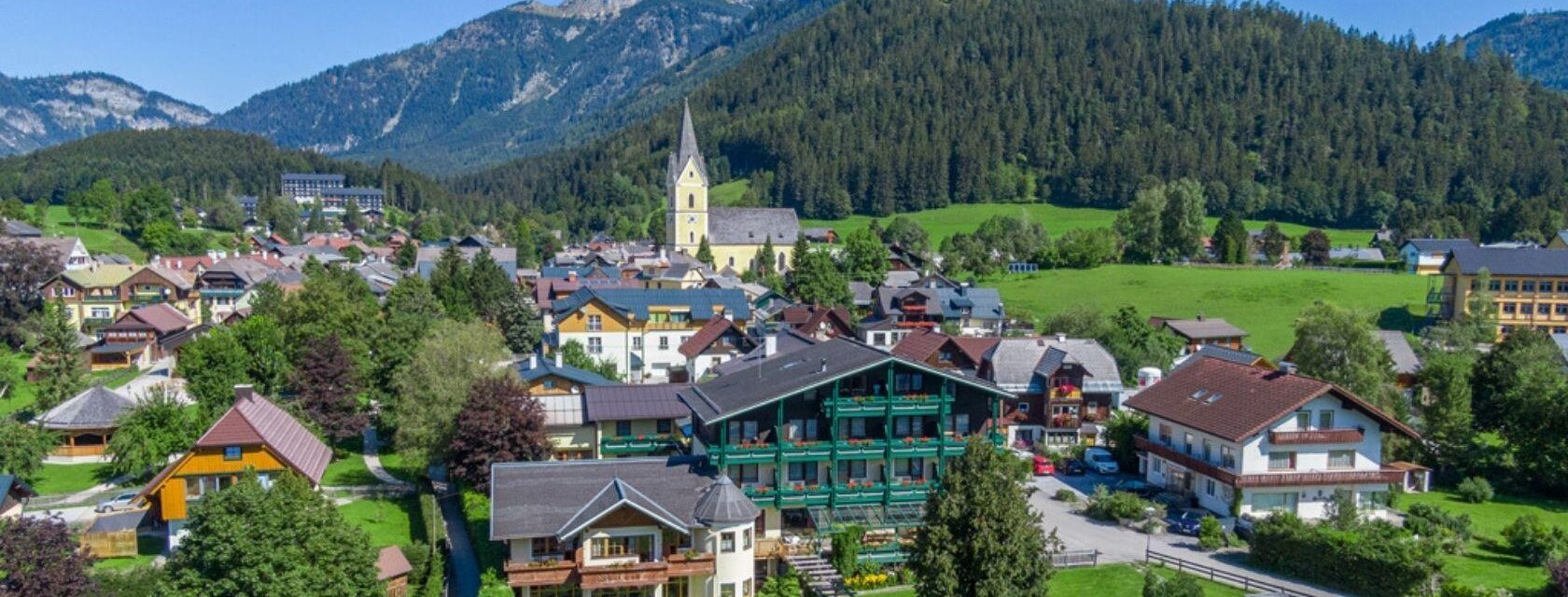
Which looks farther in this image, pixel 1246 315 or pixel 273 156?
pixel 273 156

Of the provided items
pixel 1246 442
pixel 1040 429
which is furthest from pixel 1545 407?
pixel 1040 429

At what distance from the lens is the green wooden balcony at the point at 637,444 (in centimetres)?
4431

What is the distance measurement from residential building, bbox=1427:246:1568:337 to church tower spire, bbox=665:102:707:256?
75402 mm

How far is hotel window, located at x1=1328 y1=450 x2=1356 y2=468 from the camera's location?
4112 centimetres

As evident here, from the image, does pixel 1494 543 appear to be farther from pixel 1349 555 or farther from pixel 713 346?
pixel 713 346

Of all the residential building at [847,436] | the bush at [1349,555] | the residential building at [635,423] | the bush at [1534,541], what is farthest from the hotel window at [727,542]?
the bush at [1534,541]

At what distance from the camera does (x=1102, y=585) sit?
1276 inches

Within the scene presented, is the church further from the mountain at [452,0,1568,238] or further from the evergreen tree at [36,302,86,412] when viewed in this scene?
the evergreen tree at [36,302,86,412]

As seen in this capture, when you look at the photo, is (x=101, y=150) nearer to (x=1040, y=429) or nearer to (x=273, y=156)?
(x=273, y=156)

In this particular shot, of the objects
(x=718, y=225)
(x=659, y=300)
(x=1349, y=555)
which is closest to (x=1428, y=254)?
(x=718, y=225)

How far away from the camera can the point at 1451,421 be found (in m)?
47.4

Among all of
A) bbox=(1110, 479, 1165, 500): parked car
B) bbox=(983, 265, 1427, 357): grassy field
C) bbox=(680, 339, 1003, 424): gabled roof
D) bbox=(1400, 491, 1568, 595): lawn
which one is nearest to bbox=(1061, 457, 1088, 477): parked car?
bbox=(1110, 479, 1165, 500): parked car

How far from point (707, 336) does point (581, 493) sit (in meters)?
32.0

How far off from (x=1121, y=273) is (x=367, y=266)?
76.1 metres
